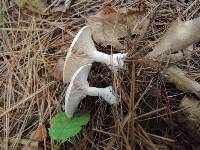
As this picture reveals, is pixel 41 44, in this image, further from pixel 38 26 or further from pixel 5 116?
pixel 5 116

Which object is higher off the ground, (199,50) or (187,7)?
(187,7)

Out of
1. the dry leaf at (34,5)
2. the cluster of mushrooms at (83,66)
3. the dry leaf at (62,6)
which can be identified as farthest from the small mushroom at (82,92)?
the dry leaf at (34,5)

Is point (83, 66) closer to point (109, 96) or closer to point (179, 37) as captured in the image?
point (109, 96)

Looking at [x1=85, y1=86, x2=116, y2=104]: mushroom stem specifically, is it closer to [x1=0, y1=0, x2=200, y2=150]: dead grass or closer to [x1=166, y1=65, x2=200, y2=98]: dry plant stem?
[x1=0, y1=0, x2=200, y2=150]: dead grass

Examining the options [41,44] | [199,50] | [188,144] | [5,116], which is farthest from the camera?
[41,44]

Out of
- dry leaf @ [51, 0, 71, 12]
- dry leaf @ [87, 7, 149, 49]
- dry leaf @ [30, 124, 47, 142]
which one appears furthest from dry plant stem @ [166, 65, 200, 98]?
dry leaf @ [51, 0, 71, 12]

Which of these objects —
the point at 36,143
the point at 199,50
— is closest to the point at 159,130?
the point at 199,50
